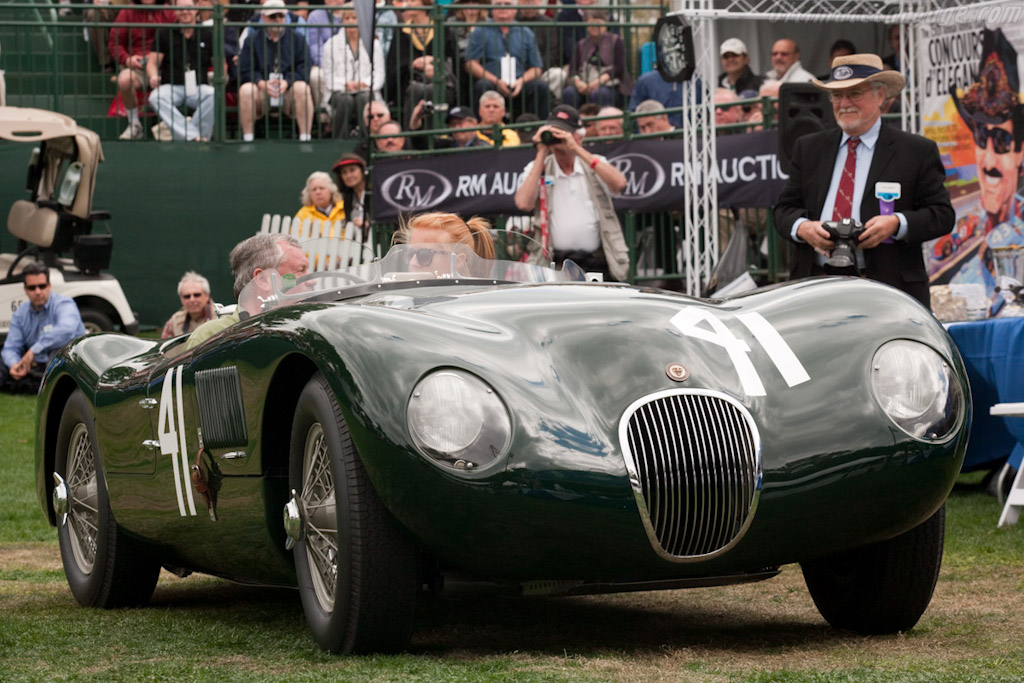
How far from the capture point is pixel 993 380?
7.30 metres

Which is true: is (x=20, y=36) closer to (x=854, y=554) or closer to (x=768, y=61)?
(x=768, y=61)

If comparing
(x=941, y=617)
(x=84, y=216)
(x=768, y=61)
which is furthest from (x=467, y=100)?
(x=941, y=617)

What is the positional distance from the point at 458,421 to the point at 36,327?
998 centimetres

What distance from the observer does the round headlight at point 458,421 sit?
3.66 metres

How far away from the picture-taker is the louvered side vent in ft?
14.5

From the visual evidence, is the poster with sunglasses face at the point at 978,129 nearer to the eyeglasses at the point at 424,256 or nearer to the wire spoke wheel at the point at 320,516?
the eyeglasses at the point at 424,256

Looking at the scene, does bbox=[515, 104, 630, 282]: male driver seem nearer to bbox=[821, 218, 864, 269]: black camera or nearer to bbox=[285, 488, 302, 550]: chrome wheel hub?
bbox=[821, 218, 864, 269]: black camera

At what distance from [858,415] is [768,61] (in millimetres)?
13354

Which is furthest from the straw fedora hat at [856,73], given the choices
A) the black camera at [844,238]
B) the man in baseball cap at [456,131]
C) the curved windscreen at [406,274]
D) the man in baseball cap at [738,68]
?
the man in baseball cap at [738,68]

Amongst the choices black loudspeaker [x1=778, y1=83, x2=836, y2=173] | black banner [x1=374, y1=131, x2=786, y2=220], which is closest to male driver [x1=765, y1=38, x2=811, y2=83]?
black banner [x1=374, y1=131, x2=786, y2=220]

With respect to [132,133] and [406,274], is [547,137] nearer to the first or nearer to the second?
[406,274]

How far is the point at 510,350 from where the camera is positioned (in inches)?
152

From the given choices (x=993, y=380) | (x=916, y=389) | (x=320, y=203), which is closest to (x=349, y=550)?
(x=916, y=389)

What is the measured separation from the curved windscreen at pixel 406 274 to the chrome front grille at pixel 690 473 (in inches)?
50.5
